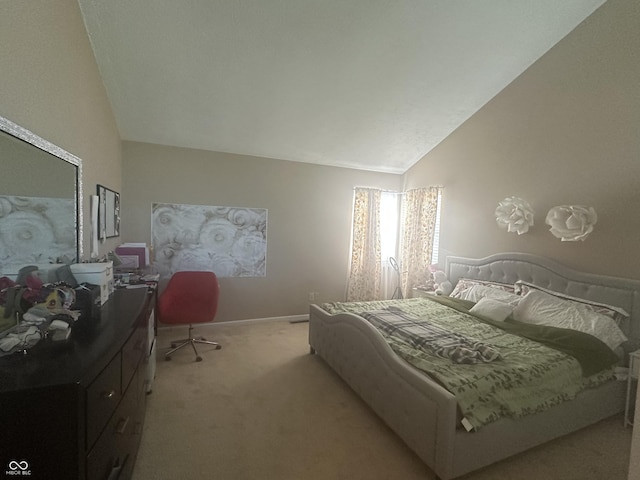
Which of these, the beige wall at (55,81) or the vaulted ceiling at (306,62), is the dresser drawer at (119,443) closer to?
the beige wall at (55,81)

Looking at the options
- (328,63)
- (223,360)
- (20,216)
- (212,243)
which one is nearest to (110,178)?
(212,243)

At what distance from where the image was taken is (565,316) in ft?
7.93

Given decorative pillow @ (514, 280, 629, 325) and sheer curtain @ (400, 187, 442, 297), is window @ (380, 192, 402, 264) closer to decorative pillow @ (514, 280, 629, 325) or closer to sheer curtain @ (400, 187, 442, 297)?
sheer curtain @ (400, 187, 442, 297)

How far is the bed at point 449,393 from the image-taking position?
156 centimetres

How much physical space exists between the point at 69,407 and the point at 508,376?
86.3 inches

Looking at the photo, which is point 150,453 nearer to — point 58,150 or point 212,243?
point 58,150

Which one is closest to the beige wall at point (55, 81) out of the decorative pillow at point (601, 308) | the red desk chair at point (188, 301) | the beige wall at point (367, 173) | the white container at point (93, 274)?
the beige wall at point (367, 173)

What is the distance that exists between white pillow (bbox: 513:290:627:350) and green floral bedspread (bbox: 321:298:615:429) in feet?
0.52

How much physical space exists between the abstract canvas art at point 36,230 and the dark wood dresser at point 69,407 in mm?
405

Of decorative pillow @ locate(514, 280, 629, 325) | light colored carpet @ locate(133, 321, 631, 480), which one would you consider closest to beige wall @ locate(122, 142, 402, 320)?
light colored carpet @ locate(133, 321, 631, 480)

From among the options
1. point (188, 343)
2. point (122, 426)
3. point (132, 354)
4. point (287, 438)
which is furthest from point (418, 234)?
point (122, 426)

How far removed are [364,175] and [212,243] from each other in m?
2.65

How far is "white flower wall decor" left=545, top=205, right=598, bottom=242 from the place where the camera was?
96.0 inches

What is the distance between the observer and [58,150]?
1.53m
